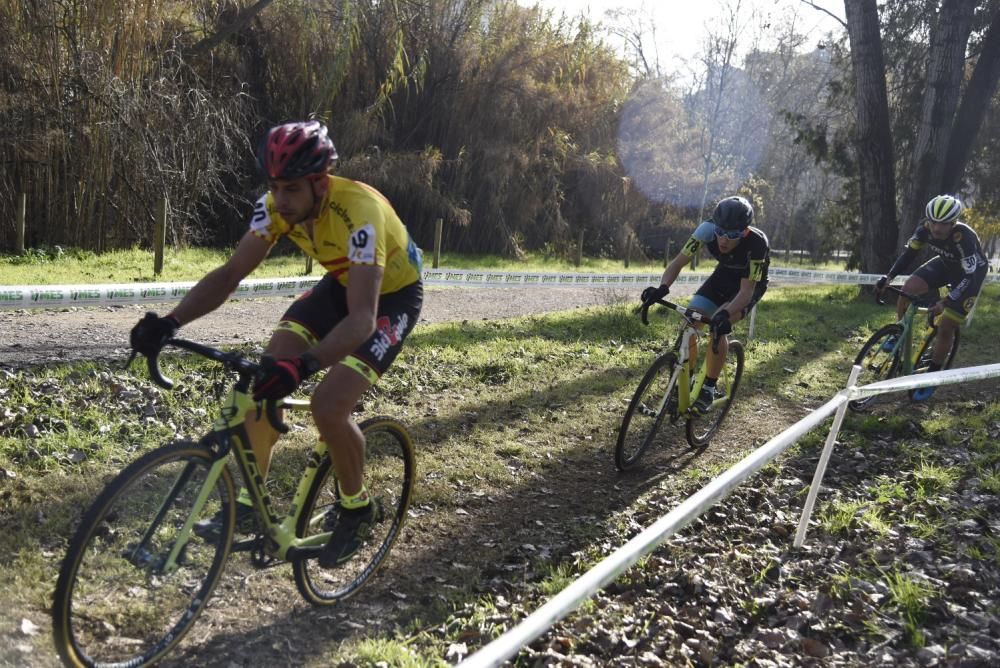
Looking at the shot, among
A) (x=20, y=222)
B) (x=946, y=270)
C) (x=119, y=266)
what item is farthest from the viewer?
(x=119, y=266)

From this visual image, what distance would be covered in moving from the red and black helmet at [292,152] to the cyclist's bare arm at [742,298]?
13.8 feet

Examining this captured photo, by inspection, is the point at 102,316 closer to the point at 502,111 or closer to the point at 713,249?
the point at 713,249

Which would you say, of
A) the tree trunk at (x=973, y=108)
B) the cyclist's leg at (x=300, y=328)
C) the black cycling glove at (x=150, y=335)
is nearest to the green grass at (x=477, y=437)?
the cyclist's leg at (x=300, y=328)

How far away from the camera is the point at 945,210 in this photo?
8.42 m

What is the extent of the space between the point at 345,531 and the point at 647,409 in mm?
3350

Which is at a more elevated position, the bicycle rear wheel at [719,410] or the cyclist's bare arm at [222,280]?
the cyclist's bare arm at [222,280]

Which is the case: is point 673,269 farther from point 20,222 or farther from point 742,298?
point 20,222

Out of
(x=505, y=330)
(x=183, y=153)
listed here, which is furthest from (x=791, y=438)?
(x=183, y=153)

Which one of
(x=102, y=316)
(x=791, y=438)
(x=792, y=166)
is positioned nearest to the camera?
(x=791, y=438)

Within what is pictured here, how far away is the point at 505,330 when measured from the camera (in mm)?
11312

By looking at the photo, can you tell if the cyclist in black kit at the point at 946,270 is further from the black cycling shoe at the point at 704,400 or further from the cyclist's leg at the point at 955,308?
the black cycling shoe at the point at 704,400

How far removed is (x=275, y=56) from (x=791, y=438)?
61.2ft

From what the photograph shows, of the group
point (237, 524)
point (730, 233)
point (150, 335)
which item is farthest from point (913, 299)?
point (150, 335)

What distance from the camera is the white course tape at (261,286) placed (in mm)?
7855
